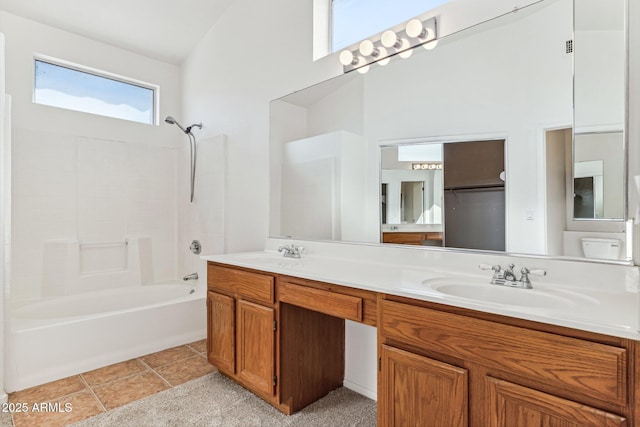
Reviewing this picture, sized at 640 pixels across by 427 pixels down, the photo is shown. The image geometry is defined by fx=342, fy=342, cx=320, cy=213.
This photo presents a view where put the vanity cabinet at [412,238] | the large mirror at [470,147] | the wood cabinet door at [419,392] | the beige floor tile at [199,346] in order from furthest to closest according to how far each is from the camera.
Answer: the beige floor tile at [199,346], the vanity cabinet at [412,238], the large mirror at [470,147], the wood cabinet door at [419,392]

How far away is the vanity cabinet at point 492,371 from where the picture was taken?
871 millimetres

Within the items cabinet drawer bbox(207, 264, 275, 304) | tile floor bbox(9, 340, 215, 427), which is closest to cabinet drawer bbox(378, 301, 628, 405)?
cabinet drawer bbox(207, 264, 275, 304)

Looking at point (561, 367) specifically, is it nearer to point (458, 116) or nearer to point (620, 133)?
point (620, 133)

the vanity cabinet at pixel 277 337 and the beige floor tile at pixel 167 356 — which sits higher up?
the vanity cabinet at pixel 277 337

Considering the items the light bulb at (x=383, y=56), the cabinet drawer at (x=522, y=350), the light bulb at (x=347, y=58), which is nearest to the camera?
the cabinet drawer at (x=522, y=350)

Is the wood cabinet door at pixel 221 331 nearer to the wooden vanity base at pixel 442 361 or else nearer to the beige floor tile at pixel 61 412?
the wooden vanity base at pixel 442 361

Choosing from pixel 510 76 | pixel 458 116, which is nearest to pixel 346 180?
pixel 458 116

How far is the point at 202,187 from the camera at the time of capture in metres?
3.43

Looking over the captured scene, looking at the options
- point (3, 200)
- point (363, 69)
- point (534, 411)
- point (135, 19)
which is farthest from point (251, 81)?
point (534, 411)

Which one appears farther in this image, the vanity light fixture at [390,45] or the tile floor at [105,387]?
the tile floor at [105,387]

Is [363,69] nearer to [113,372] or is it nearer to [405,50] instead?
[405,50]

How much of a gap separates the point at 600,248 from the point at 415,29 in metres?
1.33

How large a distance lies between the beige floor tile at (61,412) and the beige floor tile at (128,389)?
0.06 meters

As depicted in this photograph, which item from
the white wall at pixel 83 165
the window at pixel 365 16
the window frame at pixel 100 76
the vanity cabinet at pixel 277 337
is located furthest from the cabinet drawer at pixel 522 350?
the window frame at pixel 100 76
